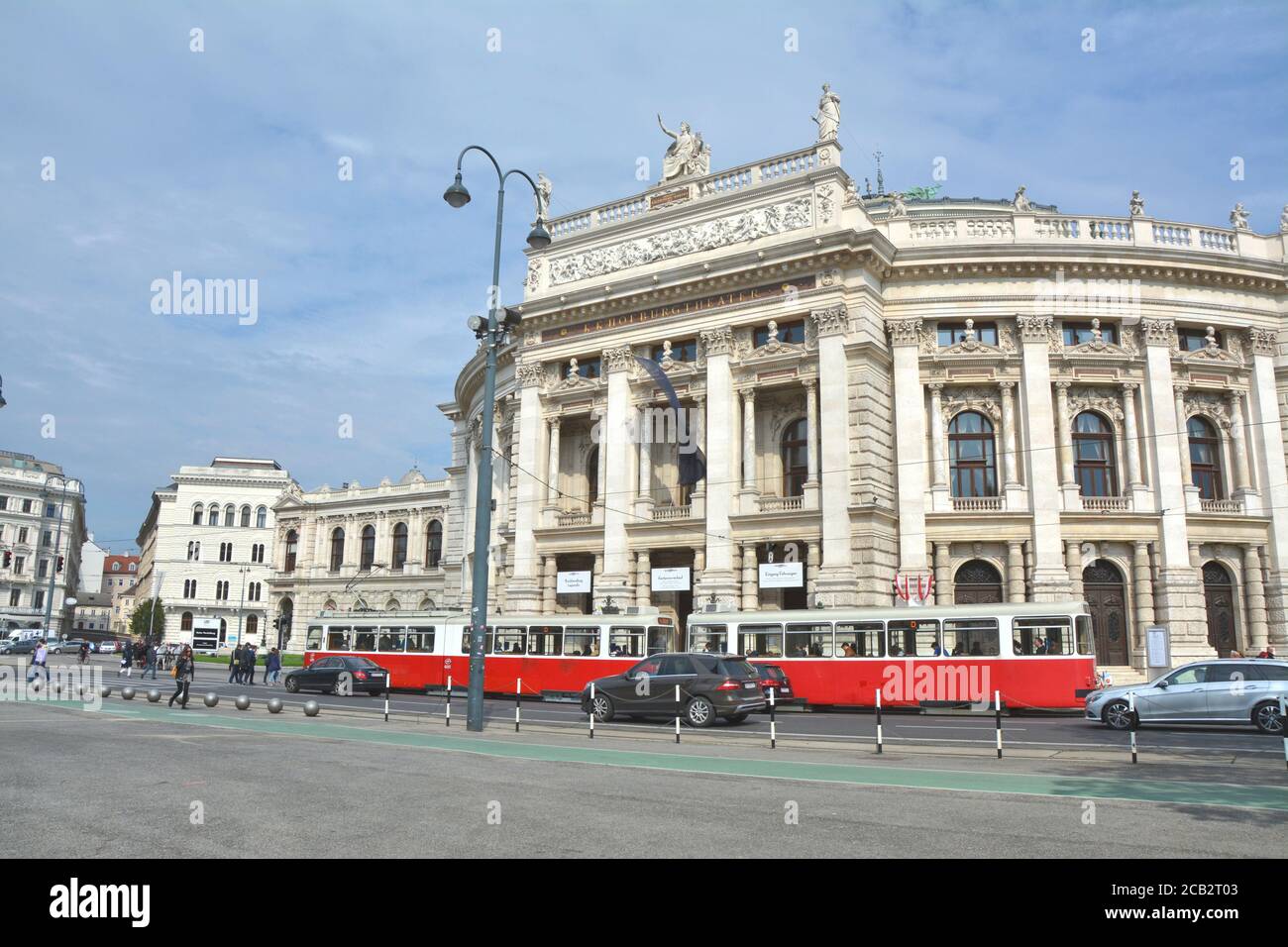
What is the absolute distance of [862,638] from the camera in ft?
88.1

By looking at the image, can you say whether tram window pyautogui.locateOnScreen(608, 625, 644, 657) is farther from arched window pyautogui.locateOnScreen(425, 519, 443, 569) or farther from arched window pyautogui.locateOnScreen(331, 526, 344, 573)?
arched window pyautogui.locateOnScreen(331, 526, 344, 573)

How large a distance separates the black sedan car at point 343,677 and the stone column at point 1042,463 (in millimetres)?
24897

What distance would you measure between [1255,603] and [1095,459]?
25.7 ft

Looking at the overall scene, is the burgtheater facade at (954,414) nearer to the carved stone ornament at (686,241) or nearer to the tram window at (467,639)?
the carved stone ornament at (686,241)

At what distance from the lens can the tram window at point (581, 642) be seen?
31078 mm

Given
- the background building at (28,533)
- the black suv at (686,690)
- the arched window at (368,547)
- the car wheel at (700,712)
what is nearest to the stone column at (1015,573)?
the black suv at (686,690)

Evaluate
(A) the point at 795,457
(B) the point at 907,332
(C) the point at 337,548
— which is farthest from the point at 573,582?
(C) the point at 337,548

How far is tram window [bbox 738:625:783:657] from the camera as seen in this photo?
28203 mm

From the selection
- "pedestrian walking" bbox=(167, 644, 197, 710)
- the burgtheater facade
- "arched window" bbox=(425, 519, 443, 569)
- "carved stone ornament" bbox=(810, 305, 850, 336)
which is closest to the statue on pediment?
the burgtheater facade

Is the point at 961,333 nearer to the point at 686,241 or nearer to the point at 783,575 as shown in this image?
the point at 686,241

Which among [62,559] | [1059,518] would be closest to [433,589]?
[62,559]

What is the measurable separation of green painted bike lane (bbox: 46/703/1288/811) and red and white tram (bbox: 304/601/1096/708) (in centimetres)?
349
